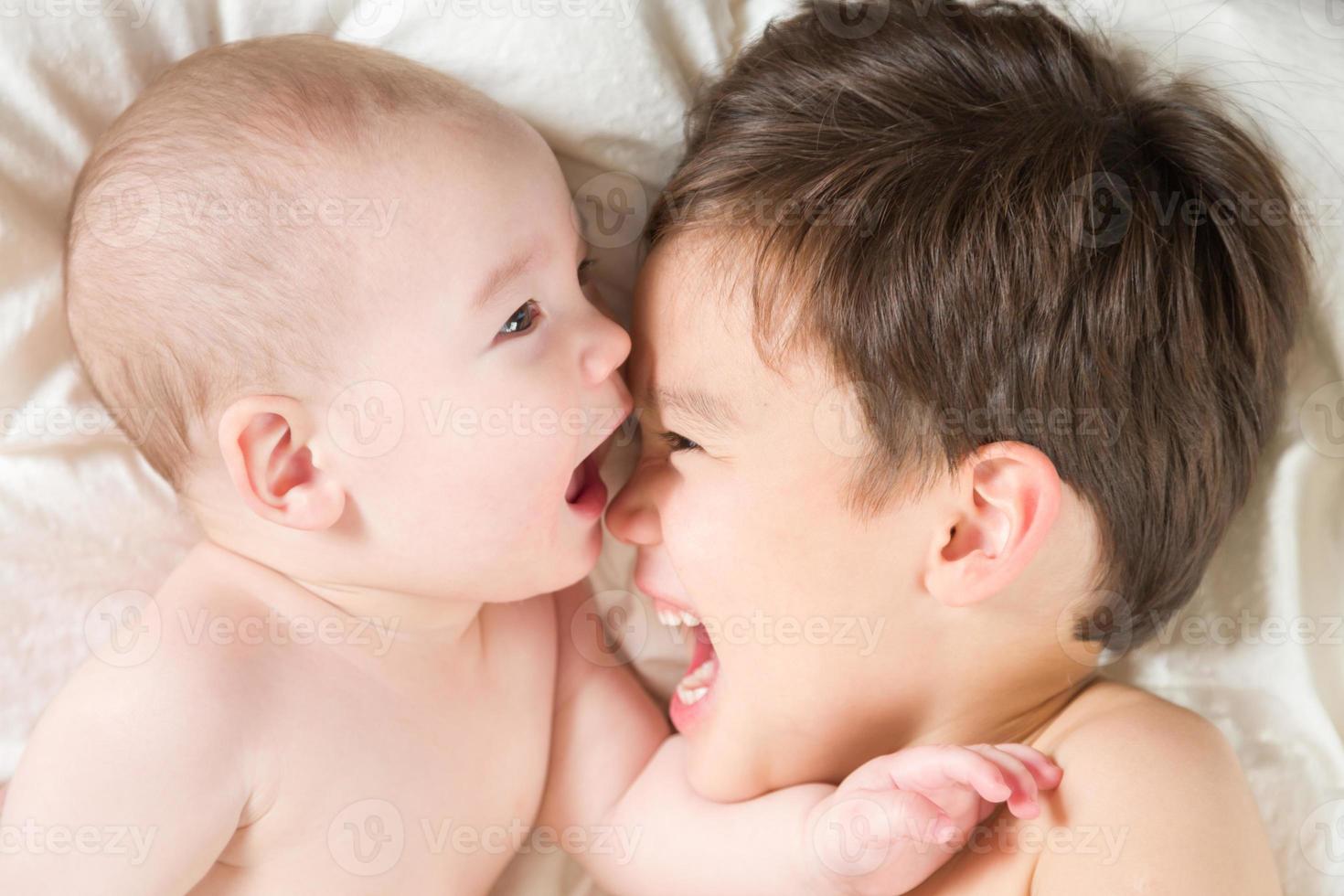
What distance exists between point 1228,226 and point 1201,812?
2.06ft

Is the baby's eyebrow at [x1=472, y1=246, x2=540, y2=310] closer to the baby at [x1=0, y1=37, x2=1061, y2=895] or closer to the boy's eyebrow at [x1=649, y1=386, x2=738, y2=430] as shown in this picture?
the baby at [x1=0, y1=37, x2=1061, y2=895]

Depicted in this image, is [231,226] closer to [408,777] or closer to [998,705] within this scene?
[408,777]

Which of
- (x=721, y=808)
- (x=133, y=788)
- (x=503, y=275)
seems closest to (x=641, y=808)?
(x=721, y=808)

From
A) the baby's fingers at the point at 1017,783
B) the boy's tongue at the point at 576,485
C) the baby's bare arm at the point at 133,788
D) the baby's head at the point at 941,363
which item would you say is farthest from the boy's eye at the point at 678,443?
the baby's bare arm at the point at 133,788

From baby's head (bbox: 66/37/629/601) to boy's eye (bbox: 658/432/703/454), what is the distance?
0.29 ft

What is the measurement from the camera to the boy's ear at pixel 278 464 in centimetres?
118

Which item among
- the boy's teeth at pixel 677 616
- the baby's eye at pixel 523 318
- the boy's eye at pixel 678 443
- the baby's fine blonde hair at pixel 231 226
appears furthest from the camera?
the boy's teeth at pixel 677 616

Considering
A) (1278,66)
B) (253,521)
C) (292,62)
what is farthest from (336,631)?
(1278,66)

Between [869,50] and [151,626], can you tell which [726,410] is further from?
[151,626]

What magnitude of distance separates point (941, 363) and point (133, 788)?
0.93 metres

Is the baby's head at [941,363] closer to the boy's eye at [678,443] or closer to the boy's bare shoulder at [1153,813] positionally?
the boy's eye at [678,443]

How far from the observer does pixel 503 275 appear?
1.22 metres

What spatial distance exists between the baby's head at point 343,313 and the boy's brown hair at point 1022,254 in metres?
0.23

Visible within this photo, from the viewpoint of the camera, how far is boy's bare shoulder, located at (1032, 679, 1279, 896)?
1.19 meters
